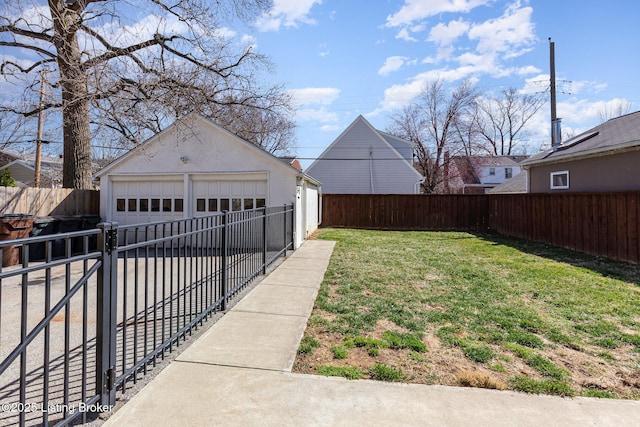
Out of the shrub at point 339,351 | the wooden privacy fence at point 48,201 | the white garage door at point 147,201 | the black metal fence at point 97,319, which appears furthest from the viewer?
the white garage door at point 147,201

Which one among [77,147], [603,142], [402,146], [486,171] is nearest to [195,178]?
[77,147]

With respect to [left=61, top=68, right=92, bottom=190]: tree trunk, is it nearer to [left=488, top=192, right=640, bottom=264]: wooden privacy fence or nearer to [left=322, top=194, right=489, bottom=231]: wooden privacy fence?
[left=322, top=194, right=489, bottom=231]: wooden privacy fence

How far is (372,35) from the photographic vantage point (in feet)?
41.2

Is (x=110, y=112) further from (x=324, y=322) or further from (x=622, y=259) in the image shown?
(x=622, y=259)

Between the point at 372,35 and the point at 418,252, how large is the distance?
323 inches

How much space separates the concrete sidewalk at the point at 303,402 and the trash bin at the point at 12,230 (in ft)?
25.4

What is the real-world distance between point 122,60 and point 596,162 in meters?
14.1

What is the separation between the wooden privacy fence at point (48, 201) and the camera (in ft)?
31.2

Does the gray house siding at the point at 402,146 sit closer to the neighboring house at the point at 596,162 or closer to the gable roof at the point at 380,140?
the gable roof at the point at 380,140

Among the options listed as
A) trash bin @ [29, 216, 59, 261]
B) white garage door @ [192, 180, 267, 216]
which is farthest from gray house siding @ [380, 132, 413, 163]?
trash bin @ [29, 216, 59, 261]

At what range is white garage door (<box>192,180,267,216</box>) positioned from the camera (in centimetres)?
1090

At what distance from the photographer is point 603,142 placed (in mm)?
10117

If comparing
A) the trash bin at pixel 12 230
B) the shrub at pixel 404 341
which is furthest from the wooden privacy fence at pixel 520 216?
the trash bin at pixel 12 230

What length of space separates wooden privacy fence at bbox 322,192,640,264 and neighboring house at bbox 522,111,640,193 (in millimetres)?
1028
